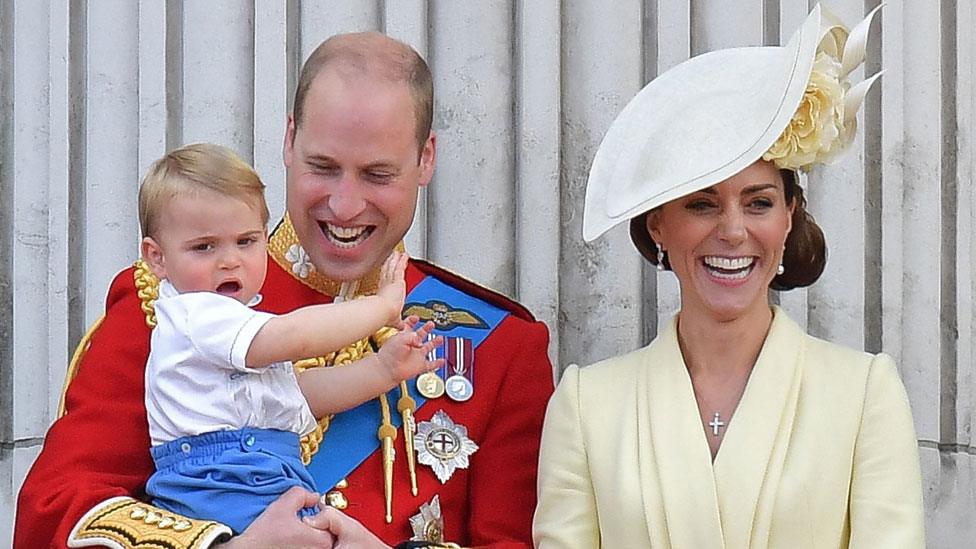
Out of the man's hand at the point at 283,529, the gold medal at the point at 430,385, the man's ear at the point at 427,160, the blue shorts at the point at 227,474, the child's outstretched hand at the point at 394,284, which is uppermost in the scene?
the man's ear at the point at 427,160

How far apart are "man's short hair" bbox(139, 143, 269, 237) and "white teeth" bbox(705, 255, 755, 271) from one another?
739mm

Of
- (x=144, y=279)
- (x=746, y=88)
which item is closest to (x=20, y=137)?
(x=144, y=279)

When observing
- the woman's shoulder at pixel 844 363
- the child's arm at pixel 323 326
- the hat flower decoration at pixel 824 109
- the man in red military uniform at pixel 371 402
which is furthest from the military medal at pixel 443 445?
the hat flower decoration at pixel 824 109

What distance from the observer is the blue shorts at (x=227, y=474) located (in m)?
2.84

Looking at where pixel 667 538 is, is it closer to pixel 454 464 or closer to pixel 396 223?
pixel 454 464

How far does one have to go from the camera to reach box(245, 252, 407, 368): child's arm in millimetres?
2812

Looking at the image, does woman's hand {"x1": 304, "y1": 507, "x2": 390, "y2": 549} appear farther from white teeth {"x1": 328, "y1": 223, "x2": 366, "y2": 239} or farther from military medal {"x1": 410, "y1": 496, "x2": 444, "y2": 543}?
white teeth {"x1": 328, "y1": 223, "x2": 366, "y2": 239}

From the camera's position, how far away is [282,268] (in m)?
3.28

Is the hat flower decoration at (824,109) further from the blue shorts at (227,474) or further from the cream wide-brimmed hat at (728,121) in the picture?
the blue shorts at (227,474)

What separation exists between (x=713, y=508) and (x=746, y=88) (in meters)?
0.68

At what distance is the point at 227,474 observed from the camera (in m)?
2.85

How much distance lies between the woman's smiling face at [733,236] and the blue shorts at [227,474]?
0.73 metres

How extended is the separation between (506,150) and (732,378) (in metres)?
0.88

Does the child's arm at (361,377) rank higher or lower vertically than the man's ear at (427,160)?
lower
